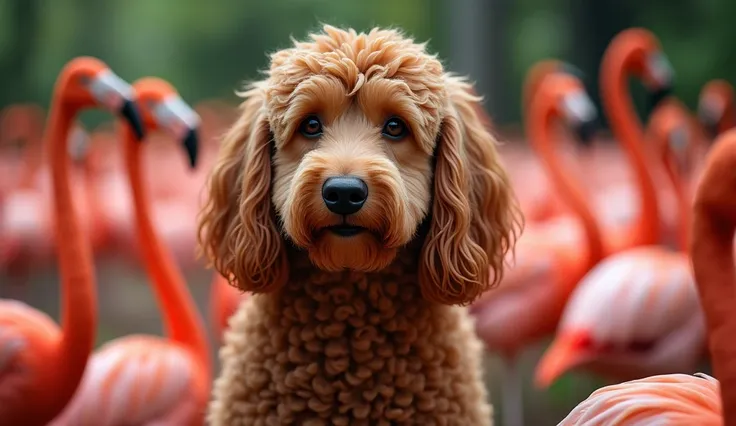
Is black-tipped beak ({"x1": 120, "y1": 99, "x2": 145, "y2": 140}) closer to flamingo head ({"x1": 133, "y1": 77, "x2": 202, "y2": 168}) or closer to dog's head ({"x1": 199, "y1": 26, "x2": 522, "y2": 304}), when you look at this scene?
flamingo head ({"x1": 133, "y1": 77, "x2": 202, "y2": 168})

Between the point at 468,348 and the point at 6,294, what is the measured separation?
6403 mm

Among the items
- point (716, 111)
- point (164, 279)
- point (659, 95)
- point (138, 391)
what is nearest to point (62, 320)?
point (138, 391)

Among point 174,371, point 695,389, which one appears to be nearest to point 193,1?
point 174,371

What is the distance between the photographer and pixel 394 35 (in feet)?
8.46

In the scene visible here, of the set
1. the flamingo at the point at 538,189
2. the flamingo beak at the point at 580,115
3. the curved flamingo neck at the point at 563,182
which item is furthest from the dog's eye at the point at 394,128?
the flamingo at the point at 538,189

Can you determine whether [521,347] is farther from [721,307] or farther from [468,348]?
[721,307]

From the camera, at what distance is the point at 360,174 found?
2.21 metres

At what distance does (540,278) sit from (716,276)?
333cm

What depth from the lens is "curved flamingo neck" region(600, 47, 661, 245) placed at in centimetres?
545

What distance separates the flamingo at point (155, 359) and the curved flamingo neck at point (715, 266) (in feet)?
7.21

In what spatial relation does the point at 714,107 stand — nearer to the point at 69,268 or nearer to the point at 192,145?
the point at 192,145

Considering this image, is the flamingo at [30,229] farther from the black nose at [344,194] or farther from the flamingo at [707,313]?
the flamingo at [707,313]

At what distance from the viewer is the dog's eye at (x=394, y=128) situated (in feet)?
7.91

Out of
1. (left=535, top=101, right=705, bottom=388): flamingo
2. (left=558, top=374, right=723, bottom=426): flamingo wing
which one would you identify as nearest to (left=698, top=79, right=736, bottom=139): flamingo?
(left=535, top=101, right=705, bottom=388): flamingo
